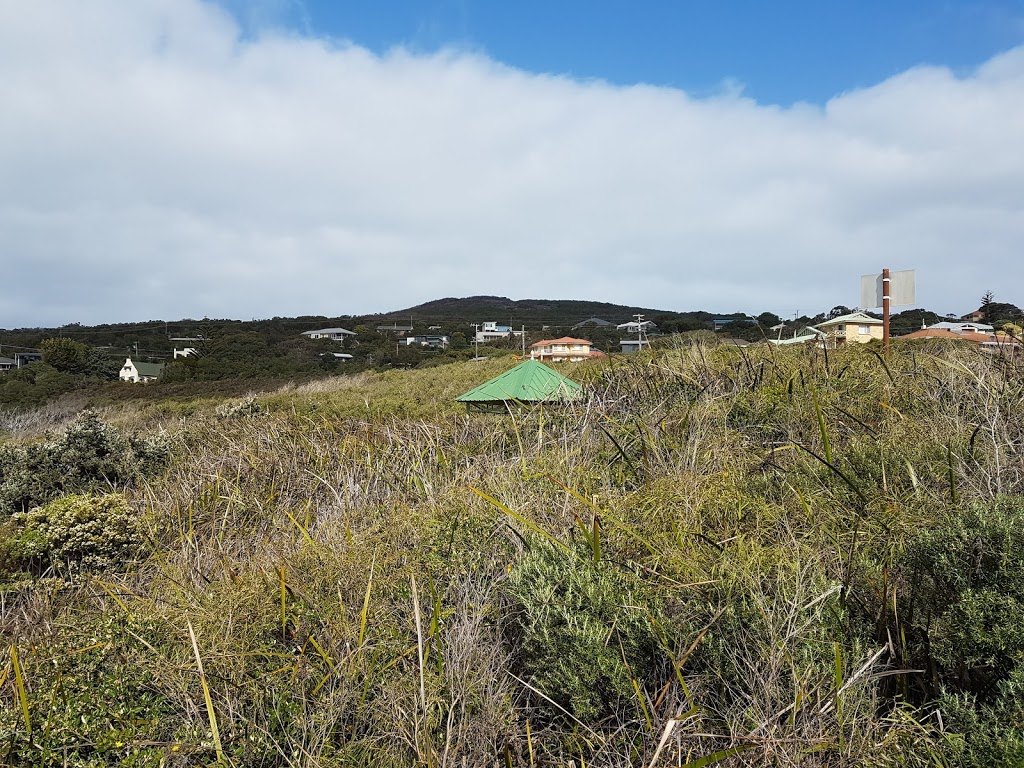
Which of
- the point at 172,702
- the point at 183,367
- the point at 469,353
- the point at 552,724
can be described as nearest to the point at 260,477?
the point at 172,702

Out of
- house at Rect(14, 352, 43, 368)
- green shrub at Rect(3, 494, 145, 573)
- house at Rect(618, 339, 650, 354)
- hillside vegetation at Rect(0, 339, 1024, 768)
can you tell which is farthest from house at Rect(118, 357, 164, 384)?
hillside vegetation at Rect(0, 339, 1024, 768)

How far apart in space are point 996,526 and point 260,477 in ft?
16.5

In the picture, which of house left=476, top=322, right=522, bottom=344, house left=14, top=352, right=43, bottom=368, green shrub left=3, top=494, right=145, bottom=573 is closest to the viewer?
green shrub left=3, top=494, right=145, bottom=573

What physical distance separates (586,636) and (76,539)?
13.8 feet

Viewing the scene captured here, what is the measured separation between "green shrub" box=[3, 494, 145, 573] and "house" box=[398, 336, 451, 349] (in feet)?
137

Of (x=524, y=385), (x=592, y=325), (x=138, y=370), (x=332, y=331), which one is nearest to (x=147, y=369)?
(x=138, y=370)

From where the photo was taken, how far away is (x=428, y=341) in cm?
5266

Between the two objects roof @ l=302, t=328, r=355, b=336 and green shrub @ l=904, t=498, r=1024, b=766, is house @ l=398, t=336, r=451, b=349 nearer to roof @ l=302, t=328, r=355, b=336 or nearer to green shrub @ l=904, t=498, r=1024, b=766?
roof @ l=302, t=328, r=355, b=336

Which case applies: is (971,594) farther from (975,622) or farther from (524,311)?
(524,311)

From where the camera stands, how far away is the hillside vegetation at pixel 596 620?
1878mm

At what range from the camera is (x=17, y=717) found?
6.84ft

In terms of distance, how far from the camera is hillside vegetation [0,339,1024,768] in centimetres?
188

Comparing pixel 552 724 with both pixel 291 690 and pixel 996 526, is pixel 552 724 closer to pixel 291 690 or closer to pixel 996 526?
pixel 291 690

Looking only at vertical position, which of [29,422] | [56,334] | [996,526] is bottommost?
[29,422]
